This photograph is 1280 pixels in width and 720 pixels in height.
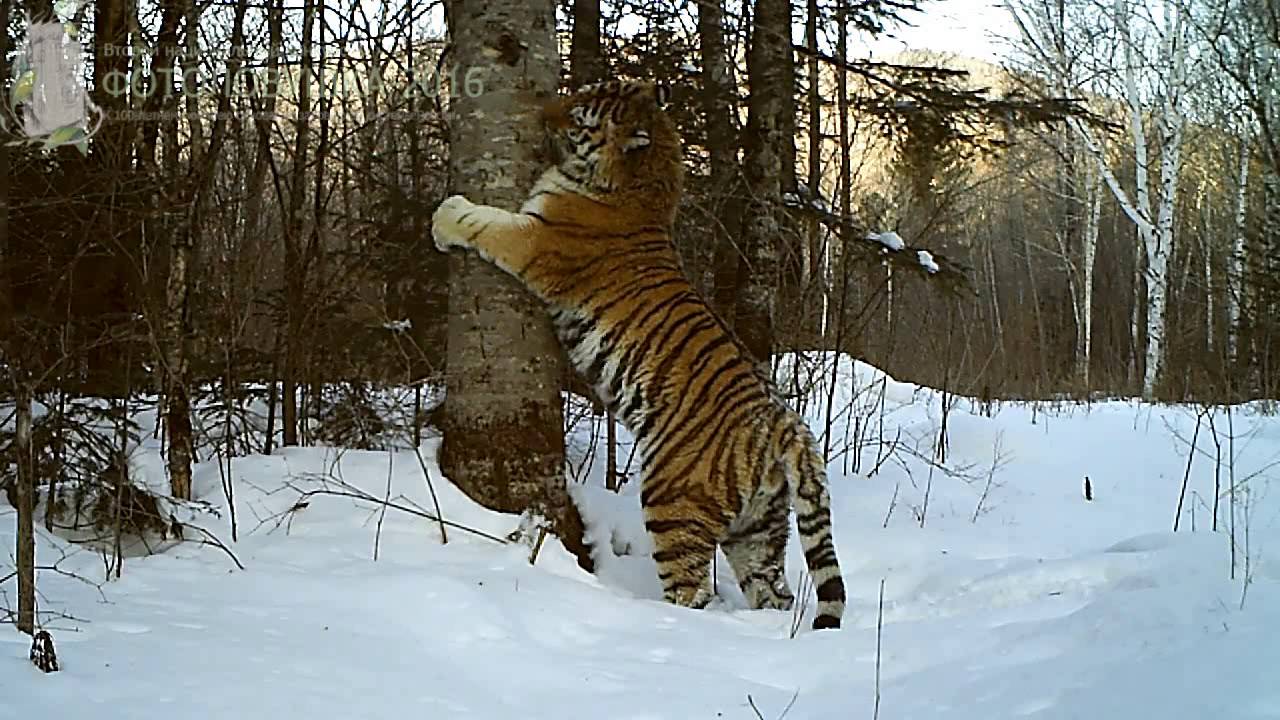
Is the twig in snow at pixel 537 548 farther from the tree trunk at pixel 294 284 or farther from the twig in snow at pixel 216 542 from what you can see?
the tree trunk at pixel 294 284

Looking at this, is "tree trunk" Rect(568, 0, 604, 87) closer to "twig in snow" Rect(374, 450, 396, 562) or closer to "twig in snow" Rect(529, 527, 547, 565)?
"twig in snow" Rect(374, 450, 396, 562)

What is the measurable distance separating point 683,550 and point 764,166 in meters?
3.14

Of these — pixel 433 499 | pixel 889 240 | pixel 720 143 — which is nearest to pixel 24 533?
pixel 433 499

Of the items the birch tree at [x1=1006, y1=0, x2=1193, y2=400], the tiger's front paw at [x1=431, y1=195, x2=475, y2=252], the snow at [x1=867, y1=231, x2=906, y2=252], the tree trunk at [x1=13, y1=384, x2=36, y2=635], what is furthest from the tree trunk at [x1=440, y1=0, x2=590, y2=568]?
the birch tree at [x1=1006, y1=0, x2=1193, y2=400]

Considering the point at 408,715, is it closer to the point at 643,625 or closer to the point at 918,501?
the point at 643,625

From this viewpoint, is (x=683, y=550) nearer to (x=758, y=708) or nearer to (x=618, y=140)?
(x=758, y=708)

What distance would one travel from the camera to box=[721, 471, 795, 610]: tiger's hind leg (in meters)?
3.84

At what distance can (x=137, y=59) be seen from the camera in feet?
13.9

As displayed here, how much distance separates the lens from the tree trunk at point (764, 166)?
5.95 meters

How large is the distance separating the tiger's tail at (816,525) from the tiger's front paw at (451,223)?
5.04 ft

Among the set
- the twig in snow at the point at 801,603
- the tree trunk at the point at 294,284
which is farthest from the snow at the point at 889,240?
the tree trunk at the point at 294,284

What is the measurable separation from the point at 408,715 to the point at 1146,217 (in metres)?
21.3

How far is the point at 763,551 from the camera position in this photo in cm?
387

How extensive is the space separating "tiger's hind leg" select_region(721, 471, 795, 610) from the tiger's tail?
0.65ft
